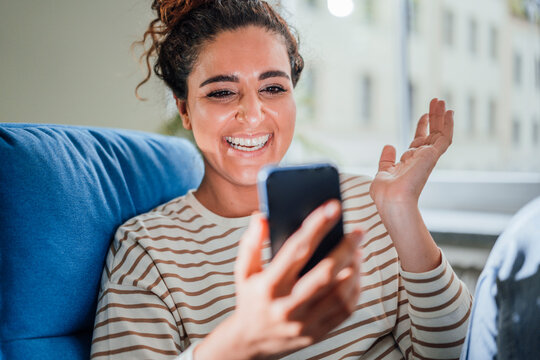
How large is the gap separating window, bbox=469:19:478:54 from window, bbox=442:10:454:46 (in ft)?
0.27

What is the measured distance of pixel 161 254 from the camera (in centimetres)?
86

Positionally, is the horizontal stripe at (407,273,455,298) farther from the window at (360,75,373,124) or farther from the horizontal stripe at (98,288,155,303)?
the window at (360,75,373,124)

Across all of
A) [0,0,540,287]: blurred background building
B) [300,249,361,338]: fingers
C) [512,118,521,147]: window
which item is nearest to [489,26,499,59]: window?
[0,0,540,287]: blurred background building

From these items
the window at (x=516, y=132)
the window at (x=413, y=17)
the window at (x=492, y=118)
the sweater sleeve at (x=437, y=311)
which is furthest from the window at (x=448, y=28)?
the sweater sleeve at (x=437, y=311)

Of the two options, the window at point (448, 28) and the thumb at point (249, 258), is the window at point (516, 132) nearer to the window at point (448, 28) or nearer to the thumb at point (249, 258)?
the window at point (448, 28)

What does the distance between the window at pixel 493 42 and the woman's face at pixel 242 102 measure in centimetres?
139

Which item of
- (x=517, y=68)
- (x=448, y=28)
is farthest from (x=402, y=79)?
(x=517, y=68)

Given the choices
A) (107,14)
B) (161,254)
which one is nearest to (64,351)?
(161,254)

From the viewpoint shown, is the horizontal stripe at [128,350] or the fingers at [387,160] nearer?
the horizontal stripe at [128,350]

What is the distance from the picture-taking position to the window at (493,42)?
197 centimetres

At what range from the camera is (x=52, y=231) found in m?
0.76

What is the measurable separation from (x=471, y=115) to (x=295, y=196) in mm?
1833

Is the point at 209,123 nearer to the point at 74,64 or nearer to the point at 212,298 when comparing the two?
the point at 212,298

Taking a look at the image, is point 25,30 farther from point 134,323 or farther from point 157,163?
point 134,323
